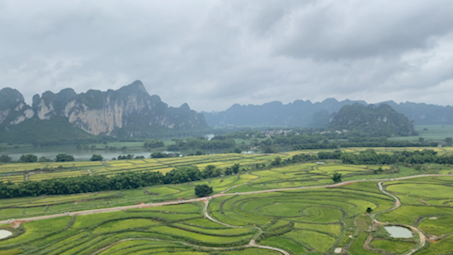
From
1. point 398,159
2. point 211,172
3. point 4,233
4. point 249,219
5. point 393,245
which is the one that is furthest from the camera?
point 398,159

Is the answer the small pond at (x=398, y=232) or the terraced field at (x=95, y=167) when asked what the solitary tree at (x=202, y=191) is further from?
the terraced field at (x=95, y=167)

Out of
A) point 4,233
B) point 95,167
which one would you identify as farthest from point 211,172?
point 4,233

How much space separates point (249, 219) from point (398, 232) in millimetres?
16265

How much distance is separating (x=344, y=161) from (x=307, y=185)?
104 feet

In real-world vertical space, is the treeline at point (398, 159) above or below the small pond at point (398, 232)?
above

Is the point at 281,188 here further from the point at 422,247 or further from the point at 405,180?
the point at 422,247

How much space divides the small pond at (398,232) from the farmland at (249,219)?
795mm

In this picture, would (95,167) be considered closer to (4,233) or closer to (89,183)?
(89,183)

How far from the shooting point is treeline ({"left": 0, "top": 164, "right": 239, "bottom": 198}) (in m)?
52.2

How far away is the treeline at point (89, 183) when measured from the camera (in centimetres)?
5219

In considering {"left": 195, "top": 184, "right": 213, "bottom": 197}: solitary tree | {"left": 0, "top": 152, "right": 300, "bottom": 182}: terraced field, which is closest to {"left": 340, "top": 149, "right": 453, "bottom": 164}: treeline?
{"left": 0, "top": 152, "right": 300, "bottom": 182}: terraced field

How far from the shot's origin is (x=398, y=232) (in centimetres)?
3319

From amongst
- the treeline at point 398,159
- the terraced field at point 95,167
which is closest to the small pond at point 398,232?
the treeline at point 398,159

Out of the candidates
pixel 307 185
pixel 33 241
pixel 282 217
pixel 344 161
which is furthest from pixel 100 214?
pixel 344 161
